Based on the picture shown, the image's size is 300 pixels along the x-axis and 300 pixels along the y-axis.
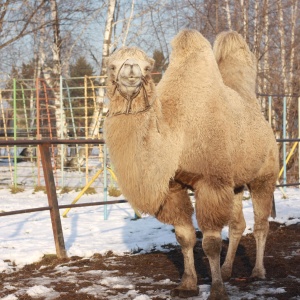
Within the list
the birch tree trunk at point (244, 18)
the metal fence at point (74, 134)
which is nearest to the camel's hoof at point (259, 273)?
the metal fence at point (74, 134)

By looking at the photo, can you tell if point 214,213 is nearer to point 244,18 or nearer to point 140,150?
point 140,150

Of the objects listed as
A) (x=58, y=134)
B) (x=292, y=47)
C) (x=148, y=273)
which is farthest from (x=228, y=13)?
(x=148, y=273)

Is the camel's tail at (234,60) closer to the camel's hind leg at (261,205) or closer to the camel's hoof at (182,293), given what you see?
the camel's hind leg at (261,205)

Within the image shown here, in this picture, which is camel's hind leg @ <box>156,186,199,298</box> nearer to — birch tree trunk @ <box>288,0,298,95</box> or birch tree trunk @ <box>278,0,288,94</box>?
birch tree trunk @ <box>278,0,288,94</box>

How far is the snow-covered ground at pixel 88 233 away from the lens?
728 cm

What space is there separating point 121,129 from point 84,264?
8.51 feet

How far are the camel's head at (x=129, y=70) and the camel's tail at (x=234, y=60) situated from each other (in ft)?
7.79

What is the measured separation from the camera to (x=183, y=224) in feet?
18.0

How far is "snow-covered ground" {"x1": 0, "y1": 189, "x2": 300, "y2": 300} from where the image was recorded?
7.28 metres

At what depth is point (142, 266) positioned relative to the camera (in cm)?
657

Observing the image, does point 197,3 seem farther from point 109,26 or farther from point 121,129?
point 121,129

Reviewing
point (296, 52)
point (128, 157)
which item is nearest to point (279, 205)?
point (128, 157)

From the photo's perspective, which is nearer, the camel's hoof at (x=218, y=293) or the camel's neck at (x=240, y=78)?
the camel's hoof at (x=218, y=293)

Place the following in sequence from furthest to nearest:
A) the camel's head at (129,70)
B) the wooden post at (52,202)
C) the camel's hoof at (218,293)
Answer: the wooden post at (52,202), the camel's hoof at (218,293), the camel's head at (129,70)
